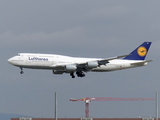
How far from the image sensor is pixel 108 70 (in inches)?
4592

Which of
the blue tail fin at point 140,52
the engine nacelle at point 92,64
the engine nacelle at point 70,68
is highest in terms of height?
the blue tail fin at point 140,52

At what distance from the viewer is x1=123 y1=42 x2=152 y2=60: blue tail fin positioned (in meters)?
122

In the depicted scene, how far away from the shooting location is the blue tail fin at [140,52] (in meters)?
122

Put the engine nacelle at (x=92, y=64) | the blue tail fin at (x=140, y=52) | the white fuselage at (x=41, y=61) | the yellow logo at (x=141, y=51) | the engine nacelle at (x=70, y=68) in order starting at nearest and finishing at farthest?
the white fuselage at (x=41, y=61) < the engine nacelle at (x=70, y=68) < the engine nacelle at (x=92, y=64) < the blue tail fin at (x=140, y=52) < the yellow logo at (x=141, y=51)

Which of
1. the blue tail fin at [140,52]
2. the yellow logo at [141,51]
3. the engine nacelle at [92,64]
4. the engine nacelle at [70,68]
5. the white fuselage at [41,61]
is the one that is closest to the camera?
the white fuselage at [41,61]

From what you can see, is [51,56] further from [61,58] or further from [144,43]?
[144,43]

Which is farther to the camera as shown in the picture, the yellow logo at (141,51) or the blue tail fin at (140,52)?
the yellow logo at (141,51)

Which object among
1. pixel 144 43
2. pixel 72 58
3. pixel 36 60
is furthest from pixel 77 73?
pixel 144 43

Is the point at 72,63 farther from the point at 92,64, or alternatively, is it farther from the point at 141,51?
the point at 141,51

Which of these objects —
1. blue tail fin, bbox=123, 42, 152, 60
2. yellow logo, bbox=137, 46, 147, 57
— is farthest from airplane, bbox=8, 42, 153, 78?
yellow logo, bbox=137, 46, 147, 57

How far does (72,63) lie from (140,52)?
2094cm

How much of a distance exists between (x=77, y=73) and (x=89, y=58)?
4447mm

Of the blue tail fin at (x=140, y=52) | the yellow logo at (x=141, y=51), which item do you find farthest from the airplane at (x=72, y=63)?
the yellow logo at (x=141, y=51)

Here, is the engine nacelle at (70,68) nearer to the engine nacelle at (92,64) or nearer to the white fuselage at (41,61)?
the white fuselage at (41,61)
